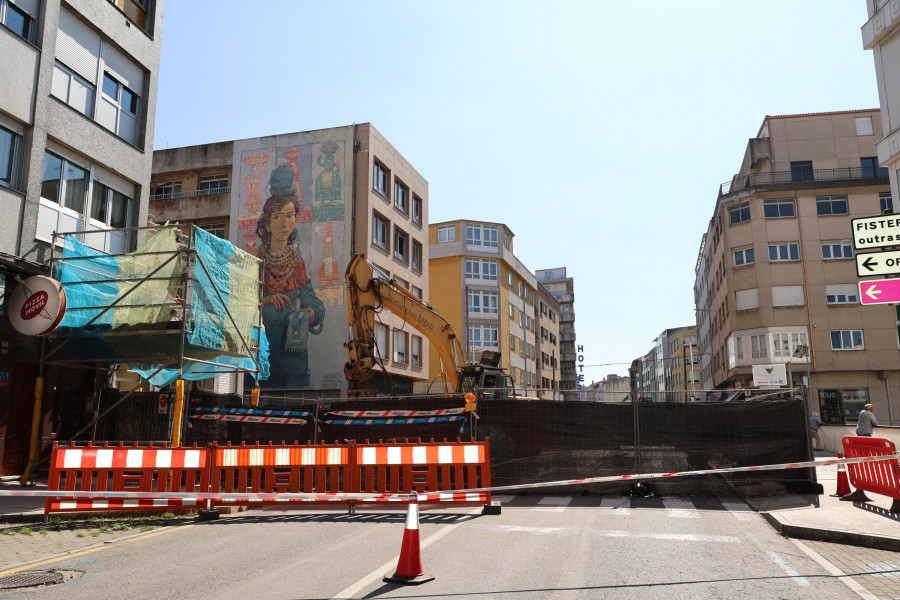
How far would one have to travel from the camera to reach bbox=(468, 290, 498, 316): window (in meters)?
59.9

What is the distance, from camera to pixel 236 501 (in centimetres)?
1077

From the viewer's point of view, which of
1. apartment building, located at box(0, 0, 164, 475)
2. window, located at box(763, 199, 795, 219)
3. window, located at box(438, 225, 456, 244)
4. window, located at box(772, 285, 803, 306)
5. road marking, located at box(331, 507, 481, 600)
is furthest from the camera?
window, located at box(438, 225, 456, 244)

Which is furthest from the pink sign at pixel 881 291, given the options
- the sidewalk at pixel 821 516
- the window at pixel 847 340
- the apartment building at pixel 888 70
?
the window at pixel 847 340

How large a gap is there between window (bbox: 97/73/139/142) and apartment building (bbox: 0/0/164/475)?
0.09 ft

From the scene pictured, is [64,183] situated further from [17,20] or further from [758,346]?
[758,346]

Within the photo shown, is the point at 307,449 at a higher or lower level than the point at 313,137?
lower

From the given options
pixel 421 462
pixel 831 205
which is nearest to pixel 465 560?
pixel 421 462

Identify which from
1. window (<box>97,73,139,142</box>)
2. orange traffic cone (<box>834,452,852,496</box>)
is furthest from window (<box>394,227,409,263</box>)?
orange traffic cone (<box>834,452,852,496</box>)

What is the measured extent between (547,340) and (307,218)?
1884 inches

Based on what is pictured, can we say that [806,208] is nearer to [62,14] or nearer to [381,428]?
[381,428]

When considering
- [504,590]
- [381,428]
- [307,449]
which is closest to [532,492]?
[381,428]

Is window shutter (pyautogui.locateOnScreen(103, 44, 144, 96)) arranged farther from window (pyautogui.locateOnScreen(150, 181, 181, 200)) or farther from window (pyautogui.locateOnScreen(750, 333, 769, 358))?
window (pyautogui.locateOnScreen(750, 333, 769, 358))

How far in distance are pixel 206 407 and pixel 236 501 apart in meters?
6.01

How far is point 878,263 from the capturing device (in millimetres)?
8406
